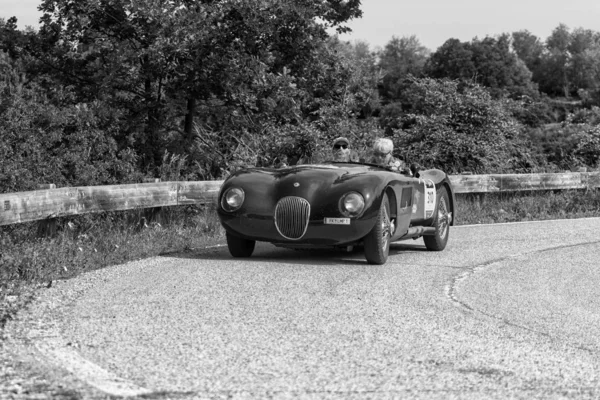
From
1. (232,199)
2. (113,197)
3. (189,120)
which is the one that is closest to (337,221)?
(232,199)

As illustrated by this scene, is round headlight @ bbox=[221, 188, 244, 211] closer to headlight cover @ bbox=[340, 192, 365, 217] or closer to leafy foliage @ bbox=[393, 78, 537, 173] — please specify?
headlight cover @ bbox=[340, 192, 365, 217]

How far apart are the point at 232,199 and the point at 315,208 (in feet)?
3.15

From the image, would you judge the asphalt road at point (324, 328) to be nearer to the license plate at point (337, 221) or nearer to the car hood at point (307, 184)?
the license plate at point (337, 221)

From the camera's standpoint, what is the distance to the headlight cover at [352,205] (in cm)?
1003

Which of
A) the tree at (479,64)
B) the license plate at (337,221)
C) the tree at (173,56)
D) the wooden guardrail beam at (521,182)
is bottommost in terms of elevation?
the license plate at (337,221)

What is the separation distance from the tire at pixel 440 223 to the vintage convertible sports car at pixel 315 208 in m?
1.08

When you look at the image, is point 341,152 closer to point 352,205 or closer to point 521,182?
point 352,205

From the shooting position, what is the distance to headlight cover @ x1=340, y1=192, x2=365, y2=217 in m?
10.0

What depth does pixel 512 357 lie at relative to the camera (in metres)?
5.67

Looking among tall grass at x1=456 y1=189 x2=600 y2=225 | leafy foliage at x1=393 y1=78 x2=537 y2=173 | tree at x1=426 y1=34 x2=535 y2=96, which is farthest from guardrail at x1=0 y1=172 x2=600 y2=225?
tree at x1=426 y1=34 x2=535 y2=96

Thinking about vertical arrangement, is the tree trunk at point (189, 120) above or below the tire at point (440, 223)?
above

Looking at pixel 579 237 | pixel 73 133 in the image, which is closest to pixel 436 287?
pixel 579 237

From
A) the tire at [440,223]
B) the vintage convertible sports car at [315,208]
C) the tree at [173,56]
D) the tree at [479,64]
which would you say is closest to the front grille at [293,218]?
the vintage convertible sports car at [315,208]

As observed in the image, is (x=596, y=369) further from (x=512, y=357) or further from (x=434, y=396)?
(x=434, y=396)
